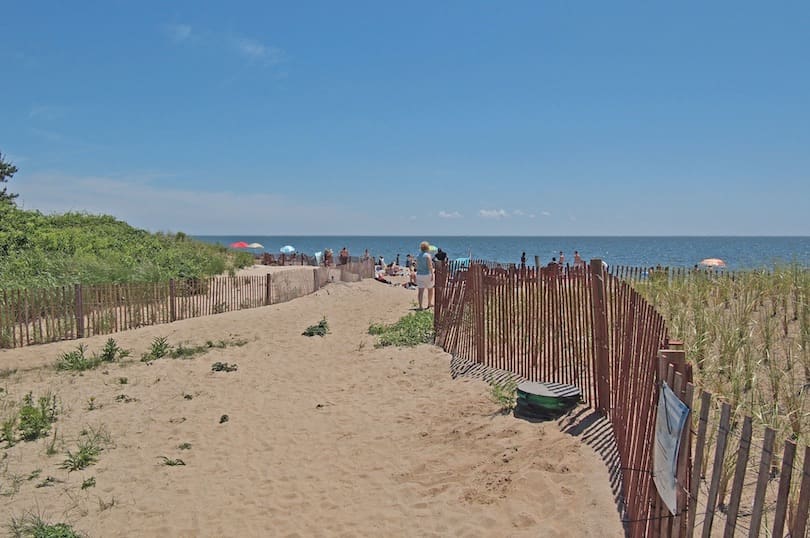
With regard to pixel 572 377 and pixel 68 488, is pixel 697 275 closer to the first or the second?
pixel 572 377

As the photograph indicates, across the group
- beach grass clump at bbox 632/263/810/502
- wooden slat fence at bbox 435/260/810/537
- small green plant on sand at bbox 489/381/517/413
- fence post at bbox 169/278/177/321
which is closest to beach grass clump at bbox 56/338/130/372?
fence post at bbox 169/278/177/321

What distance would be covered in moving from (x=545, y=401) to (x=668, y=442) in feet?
11.5

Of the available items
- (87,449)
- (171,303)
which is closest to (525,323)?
(87,449)

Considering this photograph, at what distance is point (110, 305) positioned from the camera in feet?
41.3

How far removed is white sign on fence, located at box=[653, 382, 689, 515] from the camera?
244cm

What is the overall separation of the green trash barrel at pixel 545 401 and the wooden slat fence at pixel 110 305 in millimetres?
10155

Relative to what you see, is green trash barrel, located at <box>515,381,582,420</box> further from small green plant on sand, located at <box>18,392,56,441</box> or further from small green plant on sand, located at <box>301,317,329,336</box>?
small green plant on sand, located at <box>301,317,329,336</box>

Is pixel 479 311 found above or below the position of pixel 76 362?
above

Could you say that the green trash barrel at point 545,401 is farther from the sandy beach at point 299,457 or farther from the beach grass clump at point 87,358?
the beach grass clump at point 87,358

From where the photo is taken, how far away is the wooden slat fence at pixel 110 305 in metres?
11.1

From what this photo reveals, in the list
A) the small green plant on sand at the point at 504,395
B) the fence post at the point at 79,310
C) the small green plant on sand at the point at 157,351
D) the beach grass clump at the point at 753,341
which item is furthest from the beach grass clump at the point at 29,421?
the beach grass clump at the point at 753,341

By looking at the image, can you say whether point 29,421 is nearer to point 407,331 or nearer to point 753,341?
point 407,331

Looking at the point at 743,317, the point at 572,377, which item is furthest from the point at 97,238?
the point at 743,317

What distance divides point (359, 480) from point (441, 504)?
40.7 inches
